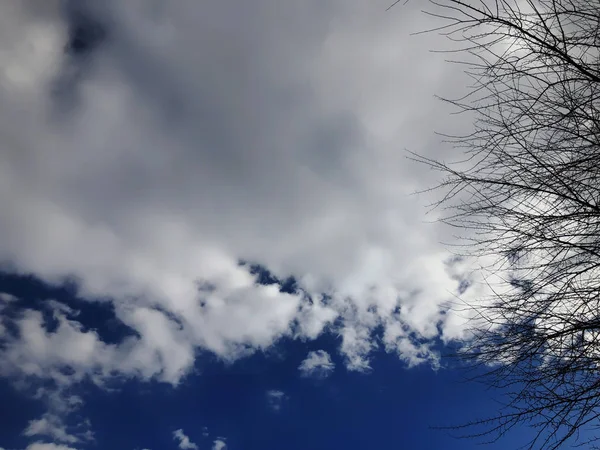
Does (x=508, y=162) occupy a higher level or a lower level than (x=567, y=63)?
lower

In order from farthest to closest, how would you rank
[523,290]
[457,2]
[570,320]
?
[523,290] → [570,320] → [457,2]

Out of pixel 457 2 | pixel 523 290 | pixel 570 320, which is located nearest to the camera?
pixel 457 2

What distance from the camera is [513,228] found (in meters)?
3.05

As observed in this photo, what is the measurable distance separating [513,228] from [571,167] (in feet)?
1.95

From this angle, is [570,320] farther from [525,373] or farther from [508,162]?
[508,162]

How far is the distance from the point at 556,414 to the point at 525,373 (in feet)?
1.09

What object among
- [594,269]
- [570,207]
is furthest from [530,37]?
[594,269]

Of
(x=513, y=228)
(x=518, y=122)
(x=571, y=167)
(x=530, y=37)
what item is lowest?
(x=513, y=228)

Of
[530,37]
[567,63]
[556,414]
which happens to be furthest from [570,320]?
[530,37]

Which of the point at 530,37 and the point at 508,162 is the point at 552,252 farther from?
the point at 530,37

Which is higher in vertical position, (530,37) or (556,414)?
(530,37)

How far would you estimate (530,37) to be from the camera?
8.95 feet

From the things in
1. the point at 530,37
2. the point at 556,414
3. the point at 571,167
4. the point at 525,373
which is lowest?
the point at 556,414

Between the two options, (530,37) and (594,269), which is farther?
(594,269)
